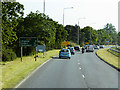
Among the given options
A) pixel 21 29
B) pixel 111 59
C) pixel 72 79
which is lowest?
pixel 111 59

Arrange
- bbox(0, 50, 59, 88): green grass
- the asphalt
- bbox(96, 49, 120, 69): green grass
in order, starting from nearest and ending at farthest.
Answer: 1. the asphalt
2. bbox(0, 50, 59, 88): green grass
3. bbox(96, 49, 120, 69): green grass

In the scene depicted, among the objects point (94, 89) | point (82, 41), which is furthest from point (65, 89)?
point (82, 41)

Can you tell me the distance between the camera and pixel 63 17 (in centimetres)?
5981

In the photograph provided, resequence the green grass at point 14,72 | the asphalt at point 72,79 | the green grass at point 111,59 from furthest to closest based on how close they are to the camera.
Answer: the green grass at point 111,59 → the green grass at point 14,72 → the asphalt at point 72,79

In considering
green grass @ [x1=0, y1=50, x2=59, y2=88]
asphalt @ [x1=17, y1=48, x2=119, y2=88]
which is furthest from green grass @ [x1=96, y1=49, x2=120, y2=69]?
green grass @ [x1=0, y1=50, x2=59, y2=88]

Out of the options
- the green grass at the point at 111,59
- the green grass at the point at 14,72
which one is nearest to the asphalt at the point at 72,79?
the green grass at the point at 14,72

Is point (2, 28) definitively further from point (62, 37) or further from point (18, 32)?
point (62, 37)

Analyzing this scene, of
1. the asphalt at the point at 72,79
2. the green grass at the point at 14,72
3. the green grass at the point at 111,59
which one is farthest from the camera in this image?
the green grass at the point at 111,59

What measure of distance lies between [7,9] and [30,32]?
17173 mm

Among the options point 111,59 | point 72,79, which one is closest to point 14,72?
point 72,79

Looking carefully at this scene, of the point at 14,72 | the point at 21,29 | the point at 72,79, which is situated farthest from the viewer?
the point at 21,29

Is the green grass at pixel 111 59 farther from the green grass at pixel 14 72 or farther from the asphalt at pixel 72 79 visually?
the green grass at pixel 14 72

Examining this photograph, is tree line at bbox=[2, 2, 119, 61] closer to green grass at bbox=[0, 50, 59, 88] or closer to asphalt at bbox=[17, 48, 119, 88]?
green grass at bbox=[0, 50, 59, 88]

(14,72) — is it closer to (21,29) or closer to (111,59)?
(111,59)
